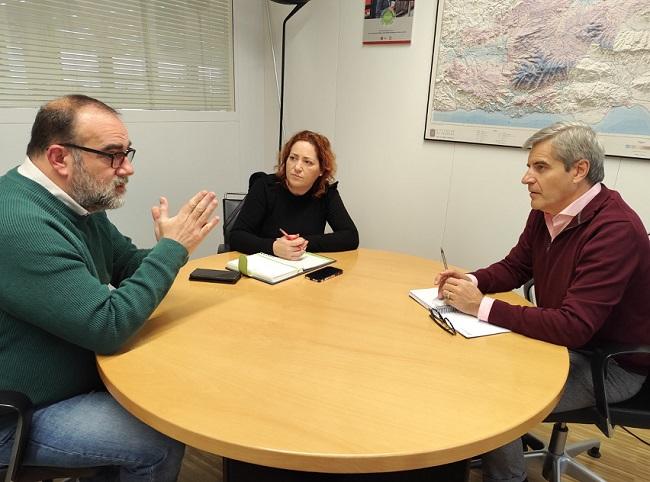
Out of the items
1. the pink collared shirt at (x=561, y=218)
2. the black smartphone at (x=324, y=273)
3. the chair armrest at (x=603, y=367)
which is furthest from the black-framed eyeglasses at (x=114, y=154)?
the chair armrest at (x=603, y=367)

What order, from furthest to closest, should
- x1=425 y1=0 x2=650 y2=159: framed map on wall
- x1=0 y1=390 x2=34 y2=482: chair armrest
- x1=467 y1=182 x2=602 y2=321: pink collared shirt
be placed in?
x1=425 y1=0 x2=650 y2=159: framed map on wall → x1=467 y1=182 x2=602 y2=321: pink collared shirt → x1=0 y1=390 x2=34 y2=482: chair armrest

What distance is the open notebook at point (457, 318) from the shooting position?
1.29 meters

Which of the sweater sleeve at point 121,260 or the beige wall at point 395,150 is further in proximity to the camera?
the beige wall at point 395,150

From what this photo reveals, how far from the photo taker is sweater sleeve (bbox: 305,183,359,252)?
2049mm

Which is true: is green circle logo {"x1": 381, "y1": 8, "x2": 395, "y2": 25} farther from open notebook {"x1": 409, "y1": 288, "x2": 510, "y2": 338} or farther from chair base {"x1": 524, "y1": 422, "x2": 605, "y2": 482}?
chair base {"x1": 524, "y1": 422, "x2": 605, "y2": 482}

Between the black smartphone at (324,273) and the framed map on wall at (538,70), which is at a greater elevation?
the framed map on wall at (538,70)

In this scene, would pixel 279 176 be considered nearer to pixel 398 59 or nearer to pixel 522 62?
pixel 398 59

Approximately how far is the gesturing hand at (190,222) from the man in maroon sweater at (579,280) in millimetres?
784

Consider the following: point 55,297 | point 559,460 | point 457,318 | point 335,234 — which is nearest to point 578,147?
point 457,318

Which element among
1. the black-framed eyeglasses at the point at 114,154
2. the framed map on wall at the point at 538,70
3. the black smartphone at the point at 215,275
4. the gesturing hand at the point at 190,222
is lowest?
the black smartphone at the point at 215,275

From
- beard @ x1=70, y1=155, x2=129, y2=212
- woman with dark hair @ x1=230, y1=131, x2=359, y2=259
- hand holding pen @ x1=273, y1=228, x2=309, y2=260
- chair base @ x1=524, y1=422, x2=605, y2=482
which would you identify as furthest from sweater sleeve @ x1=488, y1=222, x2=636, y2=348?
beard @ x1=70, y1=155, x2=129, y2=212

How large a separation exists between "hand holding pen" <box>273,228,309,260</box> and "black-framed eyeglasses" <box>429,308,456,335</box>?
67 centimetres

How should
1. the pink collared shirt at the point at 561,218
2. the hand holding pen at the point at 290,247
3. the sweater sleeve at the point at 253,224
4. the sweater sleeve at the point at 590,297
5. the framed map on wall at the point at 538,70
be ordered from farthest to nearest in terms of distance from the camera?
the framed map on wall at the point at 538,70, the sweater sleeve at the point at 253,224, the hand holding pen at the point at 290,247, the pink collared shirt at the point at 561,218, the sweater sleeve at the point at 590,297

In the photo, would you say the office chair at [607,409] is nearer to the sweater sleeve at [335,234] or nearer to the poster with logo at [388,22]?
the sweater sleeve at [335,234]
